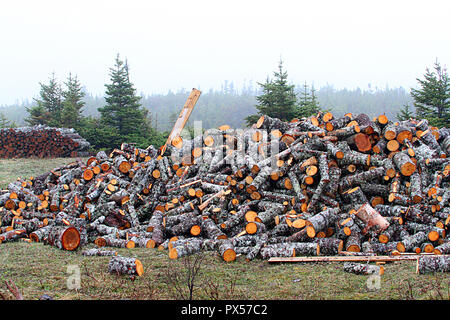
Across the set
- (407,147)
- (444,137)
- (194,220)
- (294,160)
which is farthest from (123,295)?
(444,137)

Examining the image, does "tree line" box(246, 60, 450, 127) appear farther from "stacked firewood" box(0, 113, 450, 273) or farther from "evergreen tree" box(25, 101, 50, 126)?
"evergreen tree" box(25, 101, 50, 126)

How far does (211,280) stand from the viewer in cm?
520

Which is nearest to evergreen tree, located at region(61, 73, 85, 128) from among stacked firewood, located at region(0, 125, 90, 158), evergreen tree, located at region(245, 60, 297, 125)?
stacked firewood, located at region(0, 125, 90, 158)

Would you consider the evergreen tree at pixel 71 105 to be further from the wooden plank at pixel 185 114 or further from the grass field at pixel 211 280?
the grass field at pixel 211 280

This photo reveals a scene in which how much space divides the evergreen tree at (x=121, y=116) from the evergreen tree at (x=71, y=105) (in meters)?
4.03

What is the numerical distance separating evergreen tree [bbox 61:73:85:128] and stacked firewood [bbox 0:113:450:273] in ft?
72.3

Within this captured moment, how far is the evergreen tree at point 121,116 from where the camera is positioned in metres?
27.5

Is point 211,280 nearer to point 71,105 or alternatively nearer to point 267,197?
point 267,197

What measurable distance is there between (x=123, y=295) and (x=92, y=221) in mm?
5337

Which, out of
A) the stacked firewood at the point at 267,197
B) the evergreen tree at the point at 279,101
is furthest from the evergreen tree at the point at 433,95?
the stacked firewood at the point at 267,197

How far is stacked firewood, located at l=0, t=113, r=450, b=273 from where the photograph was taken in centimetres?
713

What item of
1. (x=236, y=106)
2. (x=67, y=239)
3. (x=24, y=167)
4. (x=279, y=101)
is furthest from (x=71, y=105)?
(x=236, y=106)

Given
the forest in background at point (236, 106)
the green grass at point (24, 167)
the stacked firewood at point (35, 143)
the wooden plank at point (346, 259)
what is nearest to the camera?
the wooden plank at point (346, 259)

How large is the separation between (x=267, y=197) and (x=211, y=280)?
3825 millimetres
